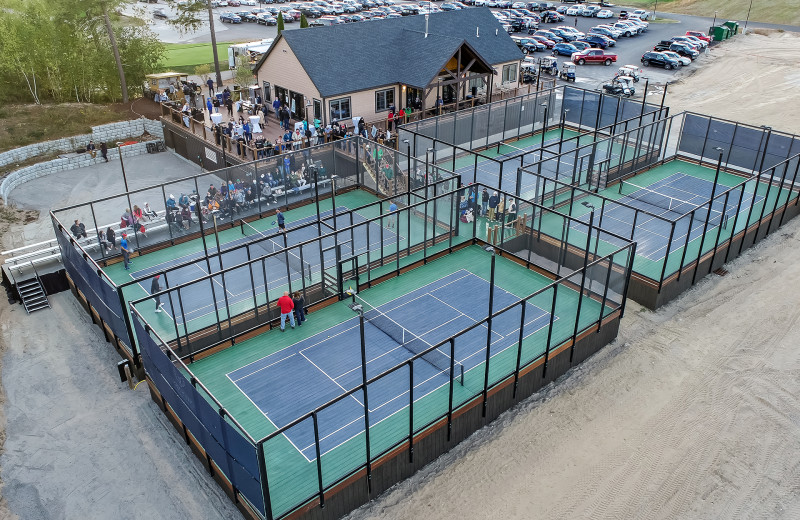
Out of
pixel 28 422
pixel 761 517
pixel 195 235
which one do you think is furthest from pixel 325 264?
pixel 761 517

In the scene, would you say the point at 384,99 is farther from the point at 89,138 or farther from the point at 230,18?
the point at 230,18

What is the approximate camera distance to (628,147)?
32344mm

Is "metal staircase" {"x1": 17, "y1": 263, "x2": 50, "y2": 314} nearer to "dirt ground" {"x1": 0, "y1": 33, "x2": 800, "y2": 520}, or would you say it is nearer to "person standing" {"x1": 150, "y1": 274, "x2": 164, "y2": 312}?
"dirt ground" {"x1": 0, "y1": 33, "x2": 800, "y2": 520}

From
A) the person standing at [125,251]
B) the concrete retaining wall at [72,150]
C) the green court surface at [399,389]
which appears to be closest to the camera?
the green court surface at [399,389]

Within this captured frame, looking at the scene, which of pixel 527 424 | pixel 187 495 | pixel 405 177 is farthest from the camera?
pixel 405 177

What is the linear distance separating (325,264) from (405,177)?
835cm

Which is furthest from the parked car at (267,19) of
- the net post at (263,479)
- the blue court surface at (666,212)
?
the net post at (263,479)

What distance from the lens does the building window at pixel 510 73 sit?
143ft

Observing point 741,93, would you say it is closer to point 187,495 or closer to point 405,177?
point 405,177

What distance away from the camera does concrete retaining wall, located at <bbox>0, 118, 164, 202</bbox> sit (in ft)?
117

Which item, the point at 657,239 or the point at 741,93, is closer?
the point at 657,239

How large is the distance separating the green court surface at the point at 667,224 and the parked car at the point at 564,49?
3333 centimetres

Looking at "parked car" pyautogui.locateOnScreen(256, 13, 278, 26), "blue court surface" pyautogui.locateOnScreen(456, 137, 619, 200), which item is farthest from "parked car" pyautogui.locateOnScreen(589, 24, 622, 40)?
"blue court surface" pyautogui.locateOnScreen(456, 137, 619, 200)

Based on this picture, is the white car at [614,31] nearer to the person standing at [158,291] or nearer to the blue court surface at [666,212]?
the blue court surface at [666,212]
